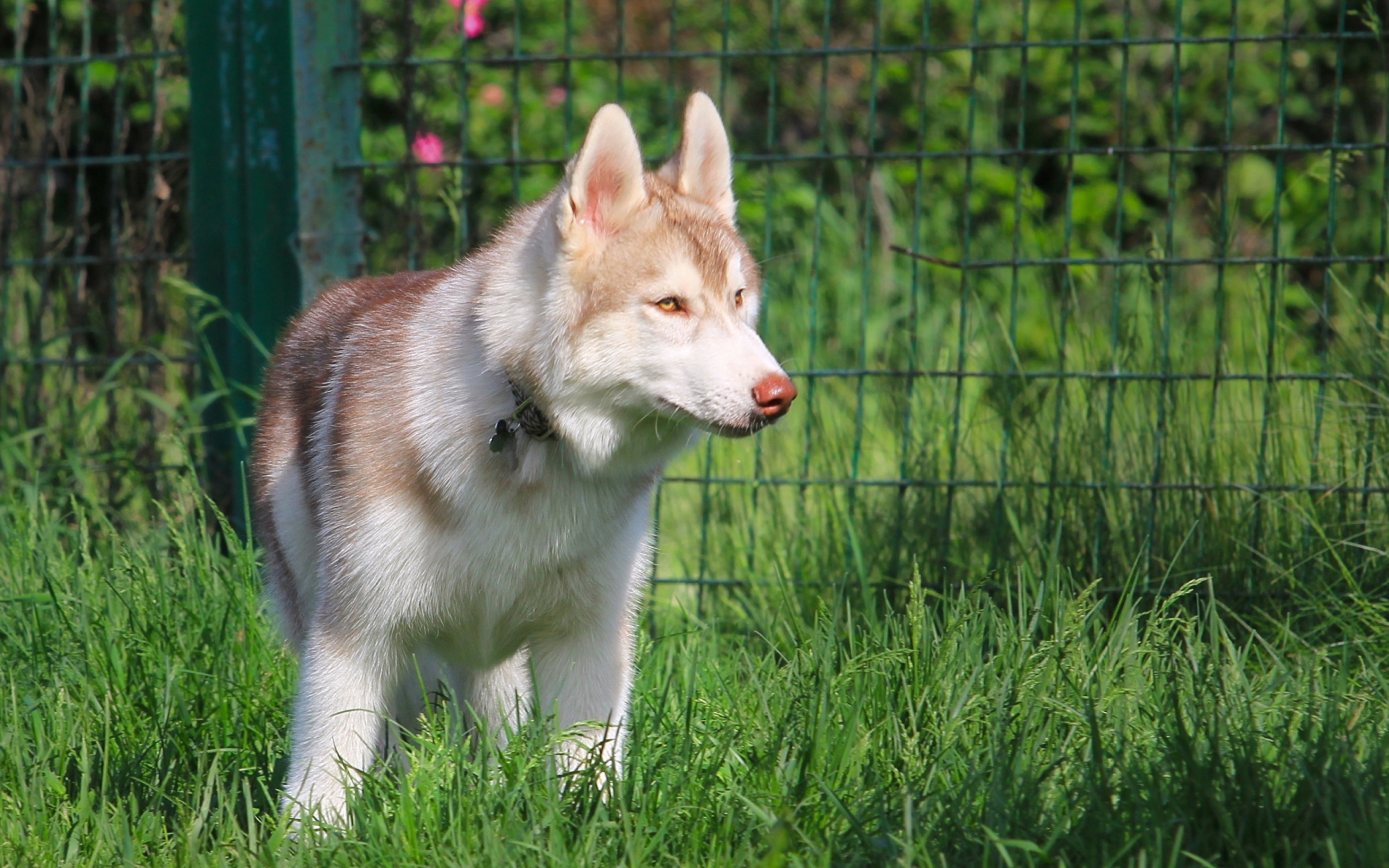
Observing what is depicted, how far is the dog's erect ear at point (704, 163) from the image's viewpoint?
292 cm

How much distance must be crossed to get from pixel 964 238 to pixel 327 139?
6.54 feet

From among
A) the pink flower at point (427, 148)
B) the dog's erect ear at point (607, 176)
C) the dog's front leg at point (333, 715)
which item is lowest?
the dog's front leg at point (333, 715)

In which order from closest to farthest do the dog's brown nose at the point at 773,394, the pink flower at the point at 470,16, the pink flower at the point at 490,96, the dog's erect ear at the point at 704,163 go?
the dog's brown nose at the point at 773,394, the dog's erect ear at the point at 704,163, the pink flower at the point at 470,16, the pink flower at the point at 490,96

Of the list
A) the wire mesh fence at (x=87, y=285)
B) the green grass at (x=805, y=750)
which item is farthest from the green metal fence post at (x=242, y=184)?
the green grass at (x=805, y=750)

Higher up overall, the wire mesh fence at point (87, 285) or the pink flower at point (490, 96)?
the pink flower at point (490, 96)

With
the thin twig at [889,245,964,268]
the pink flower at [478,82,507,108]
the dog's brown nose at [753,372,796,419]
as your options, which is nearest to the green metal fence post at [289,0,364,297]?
the thin twig at [889,245,964,268]

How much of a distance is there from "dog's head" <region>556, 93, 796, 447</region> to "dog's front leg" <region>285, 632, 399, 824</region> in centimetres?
74

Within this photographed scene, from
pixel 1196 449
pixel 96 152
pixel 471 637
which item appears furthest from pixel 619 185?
pixel 96 152

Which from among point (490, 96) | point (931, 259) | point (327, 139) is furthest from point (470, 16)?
point (490, 96)

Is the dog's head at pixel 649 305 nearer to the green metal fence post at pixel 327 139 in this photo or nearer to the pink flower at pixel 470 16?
the pink flower at pixel 470 16

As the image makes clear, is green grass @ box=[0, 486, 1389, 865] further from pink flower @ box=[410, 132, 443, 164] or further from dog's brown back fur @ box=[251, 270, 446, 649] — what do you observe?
pink flower @ box=[410, 132, 443, 164]

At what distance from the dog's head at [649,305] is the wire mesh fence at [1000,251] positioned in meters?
0.83

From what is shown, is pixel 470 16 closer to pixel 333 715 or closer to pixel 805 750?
pixel 333 715

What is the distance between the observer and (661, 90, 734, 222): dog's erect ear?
2920 millimetres
